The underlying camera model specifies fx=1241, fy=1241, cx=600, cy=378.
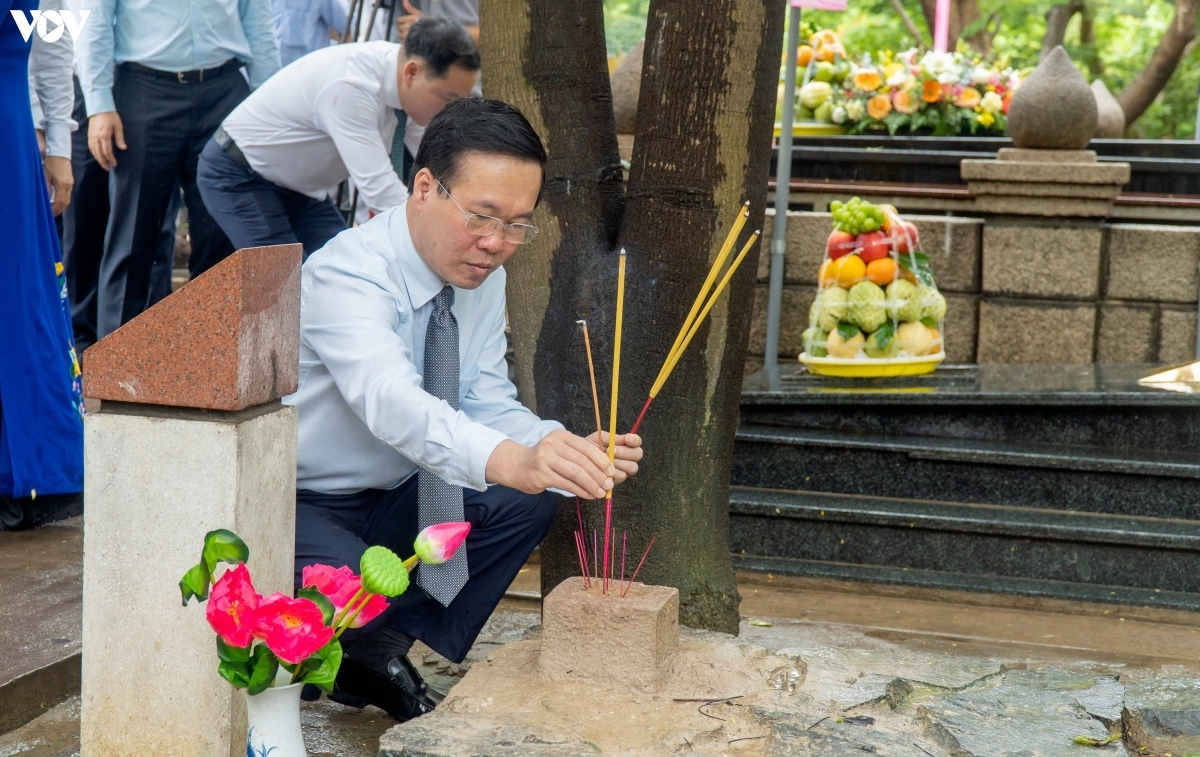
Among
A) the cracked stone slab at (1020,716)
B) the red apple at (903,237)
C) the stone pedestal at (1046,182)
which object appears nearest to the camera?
the cracked stone slab at (1020,716)

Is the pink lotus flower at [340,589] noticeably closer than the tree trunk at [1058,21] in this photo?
Yes

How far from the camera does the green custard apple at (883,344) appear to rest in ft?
16.8

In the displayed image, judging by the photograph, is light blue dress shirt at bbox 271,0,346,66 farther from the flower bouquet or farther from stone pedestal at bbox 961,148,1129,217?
the flower bouquet

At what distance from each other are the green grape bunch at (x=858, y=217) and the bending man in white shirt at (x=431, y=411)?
2656 millimetres

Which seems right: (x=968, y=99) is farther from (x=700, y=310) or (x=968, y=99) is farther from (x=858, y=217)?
(x=700, y=310)

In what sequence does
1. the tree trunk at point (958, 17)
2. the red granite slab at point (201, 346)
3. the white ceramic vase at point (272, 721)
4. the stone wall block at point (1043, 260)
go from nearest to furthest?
the white ceramic vase at point (272, 721) < the red granite slab at point (201, 346) < the stone wall block at point (1043, 260) < the tree trunk at point (958, 17)

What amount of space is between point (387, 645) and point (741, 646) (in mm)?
806

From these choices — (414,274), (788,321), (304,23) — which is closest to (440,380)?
(414,274)

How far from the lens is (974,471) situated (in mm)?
4449

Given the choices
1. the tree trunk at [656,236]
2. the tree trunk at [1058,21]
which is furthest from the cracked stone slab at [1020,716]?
the tree trunk at [1058,21]

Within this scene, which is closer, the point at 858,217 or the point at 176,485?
the point at 176,485

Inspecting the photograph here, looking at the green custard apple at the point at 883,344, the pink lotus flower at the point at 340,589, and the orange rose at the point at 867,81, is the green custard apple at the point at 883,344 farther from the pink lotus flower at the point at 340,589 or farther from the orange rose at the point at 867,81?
the pink lotus flower at the point at 340,589

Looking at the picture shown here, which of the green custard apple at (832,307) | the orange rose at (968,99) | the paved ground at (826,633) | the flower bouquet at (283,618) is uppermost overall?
the orange rose at (968,99)

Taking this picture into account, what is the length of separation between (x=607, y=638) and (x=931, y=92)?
6090mm
